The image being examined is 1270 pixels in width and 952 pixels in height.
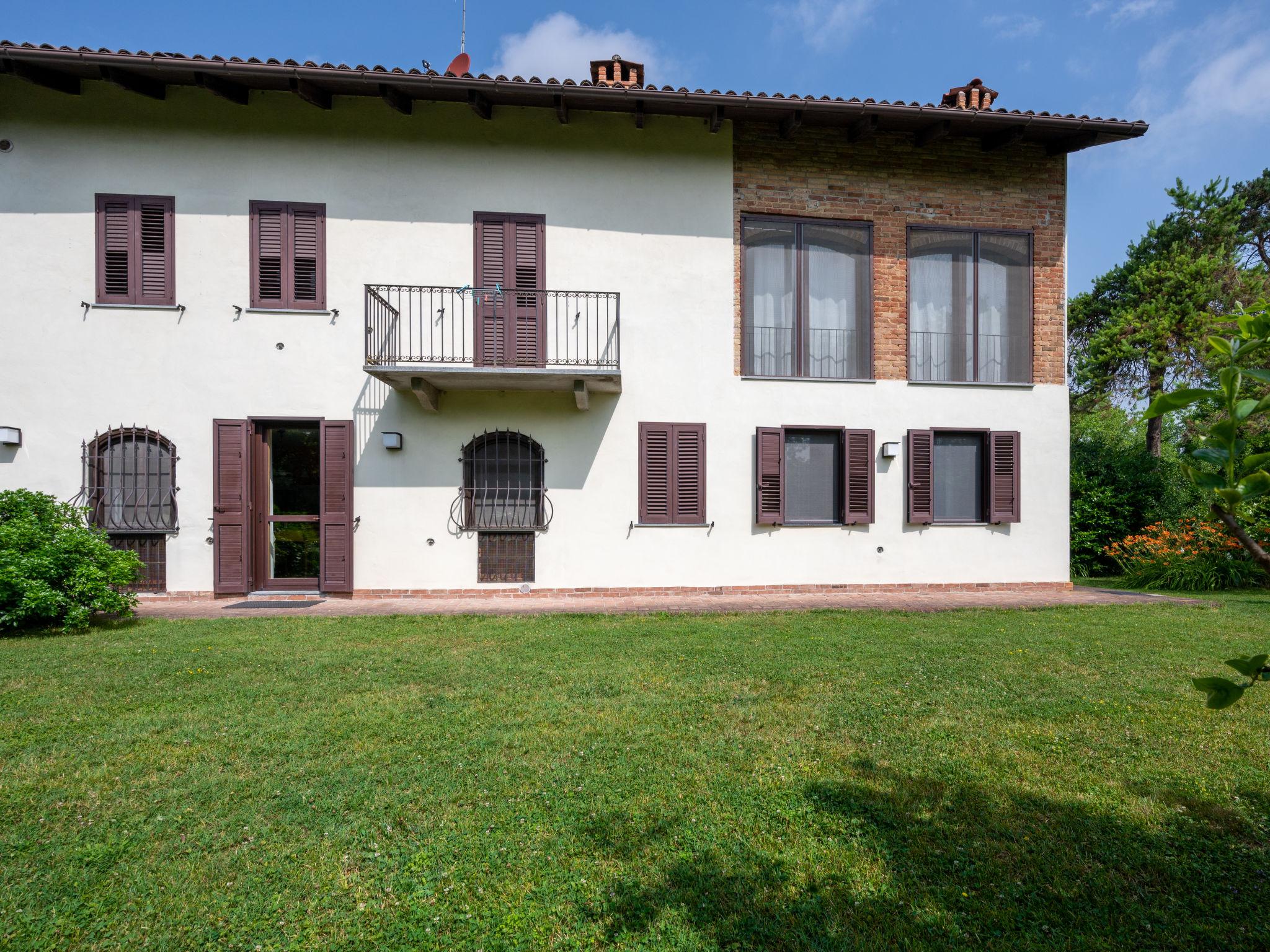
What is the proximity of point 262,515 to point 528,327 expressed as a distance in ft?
15.1

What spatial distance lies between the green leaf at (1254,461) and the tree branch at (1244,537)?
3.6 inches

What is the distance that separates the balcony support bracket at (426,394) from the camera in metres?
8.40

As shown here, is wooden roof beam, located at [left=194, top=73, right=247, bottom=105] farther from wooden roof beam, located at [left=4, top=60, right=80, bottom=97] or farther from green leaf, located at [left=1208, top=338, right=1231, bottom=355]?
green leaf, located at [left=1208, top=338, right=1231, bottom=355]

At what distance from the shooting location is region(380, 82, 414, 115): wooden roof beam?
27.5 feet

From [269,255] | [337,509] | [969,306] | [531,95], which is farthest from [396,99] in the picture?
[969,306]

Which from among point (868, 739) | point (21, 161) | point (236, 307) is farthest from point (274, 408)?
point (868, 739)

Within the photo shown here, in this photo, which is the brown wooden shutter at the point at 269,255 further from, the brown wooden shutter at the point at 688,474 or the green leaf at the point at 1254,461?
the green leaf at the point at 1254,461

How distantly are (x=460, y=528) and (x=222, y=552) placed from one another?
10.4ft

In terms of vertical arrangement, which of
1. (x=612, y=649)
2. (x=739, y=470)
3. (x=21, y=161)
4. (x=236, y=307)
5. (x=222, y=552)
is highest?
(x=21, y=161)

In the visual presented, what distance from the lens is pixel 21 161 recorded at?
8438 mm

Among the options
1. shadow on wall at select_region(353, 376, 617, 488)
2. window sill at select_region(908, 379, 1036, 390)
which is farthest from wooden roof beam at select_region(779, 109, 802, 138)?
shadow on wall at select_region(353, 376, 617, 488)

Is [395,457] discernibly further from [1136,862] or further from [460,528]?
[1136,862]

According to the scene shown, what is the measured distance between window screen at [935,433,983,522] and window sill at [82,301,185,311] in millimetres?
11179

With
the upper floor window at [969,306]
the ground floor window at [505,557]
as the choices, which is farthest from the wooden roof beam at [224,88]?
the upper floor window at [969,306]
